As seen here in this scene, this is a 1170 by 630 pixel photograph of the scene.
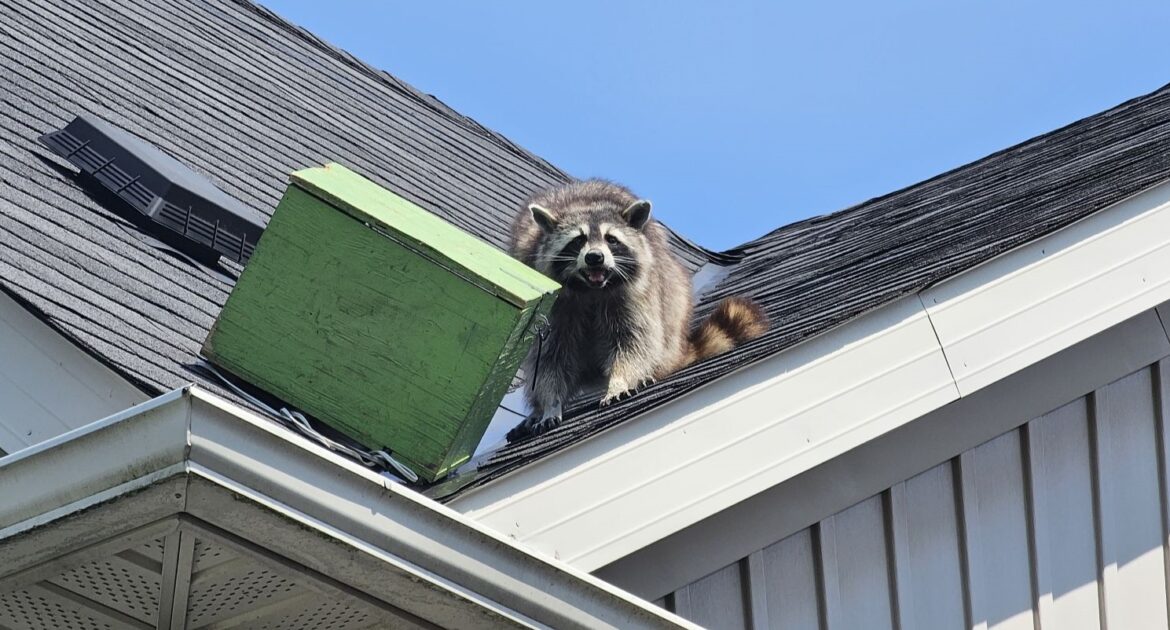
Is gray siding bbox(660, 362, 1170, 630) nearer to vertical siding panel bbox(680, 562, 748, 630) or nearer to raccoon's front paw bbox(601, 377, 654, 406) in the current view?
vertical siding panel bbox(680, 562, 748, 630)

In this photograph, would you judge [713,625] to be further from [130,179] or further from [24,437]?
[130,179]

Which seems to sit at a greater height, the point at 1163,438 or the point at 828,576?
the point at 1163,438

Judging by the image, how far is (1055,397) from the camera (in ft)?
14.0

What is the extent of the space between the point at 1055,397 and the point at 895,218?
9.58 feet

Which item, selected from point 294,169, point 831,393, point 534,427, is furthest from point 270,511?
point 294,169

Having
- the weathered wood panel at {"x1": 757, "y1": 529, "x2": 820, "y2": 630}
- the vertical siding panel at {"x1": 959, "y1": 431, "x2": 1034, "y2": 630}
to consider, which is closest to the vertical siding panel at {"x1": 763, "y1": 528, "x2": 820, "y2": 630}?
the weathered wood panel at {"x1": 757, "y1": 529, "x2": 820, "y2": 630}

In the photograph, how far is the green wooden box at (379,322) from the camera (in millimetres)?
4020

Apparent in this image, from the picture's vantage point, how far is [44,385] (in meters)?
4.22

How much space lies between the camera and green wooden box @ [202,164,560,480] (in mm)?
4020

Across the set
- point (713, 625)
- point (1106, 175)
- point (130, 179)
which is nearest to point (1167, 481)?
point (1106, 175)

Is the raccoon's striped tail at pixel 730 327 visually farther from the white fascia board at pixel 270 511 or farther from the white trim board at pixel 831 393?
the white fascia board at pixel 270 511

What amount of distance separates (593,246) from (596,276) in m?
0.14

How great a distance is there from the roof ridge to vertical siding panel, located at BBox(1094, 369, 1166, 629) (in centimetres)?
580

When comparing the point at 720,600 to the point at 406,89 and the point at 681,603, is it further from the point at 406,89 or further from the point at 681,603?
the point at 406,89
